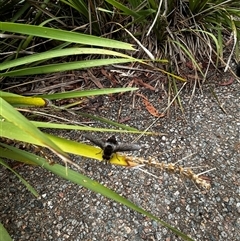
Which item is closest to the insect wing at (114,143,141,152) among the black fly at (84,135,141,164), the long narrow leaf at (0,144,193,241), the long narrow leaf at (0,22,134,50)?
the black fly at (84,135,141,164)

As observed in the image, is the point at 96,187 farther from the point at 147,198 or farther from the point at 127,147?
the point at 147,198

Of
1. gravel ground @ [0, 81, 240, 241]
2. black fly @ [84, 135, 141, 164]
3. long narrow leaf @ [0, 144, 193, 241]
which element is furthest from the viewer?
gravel ground @ [0, 81, 240, 241]

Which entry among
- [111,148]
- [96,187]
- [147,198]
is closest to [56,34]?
[111,148]

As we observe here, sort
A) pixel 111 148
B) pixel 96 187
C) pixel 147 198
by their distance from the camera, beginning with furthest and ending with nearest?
pixel 147 198, pixel 111 148, pixel 96 187

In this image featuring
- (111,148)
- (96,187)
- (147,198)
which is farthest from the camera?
(147,198)

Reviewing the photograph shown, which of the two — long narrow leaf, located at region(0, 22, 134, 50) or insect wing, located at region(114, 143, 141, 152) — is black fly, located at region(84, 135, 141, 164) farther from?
long narrow leaf, located at region(0, 22, 134, 50)

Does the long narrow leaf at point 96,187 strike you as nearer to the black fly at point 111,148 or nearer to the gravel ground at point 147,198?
the black fly at point 111,148

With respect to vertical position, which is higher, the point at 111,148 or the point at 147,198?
the point at 111,148

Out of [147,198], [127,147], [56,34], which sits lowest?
[147,198]
